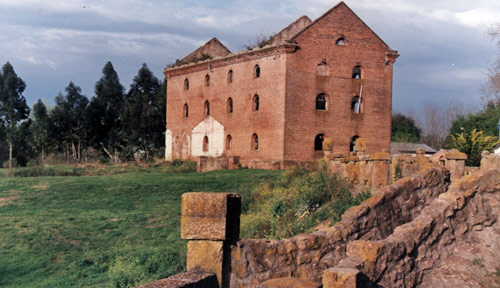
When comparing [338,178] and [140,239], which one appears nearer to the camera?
[140,239]

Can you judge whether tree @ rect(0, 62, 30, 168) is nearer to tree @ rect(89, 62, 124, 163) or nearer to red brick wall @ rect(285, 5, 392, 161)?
tree @ rect(89, 62, 124, 163)

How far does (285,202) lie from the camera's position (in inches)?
659

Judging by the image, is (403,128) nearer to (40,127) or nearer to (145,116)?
(145,116)

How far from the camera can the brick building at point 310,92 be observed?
108 feet

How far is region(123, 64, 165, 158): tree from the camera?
52625mm

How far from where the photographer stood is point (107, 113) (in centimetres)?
5528

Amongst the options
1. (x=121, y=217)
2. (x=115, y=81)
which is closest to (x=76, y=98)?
(x=115, y=81)

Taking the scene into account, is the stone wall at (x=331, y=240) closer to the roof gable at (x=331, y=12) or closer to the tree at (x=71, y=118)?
the roof gable at (x=331, y=12)

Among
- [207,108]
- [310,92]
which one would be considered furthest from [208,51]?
[310,92]

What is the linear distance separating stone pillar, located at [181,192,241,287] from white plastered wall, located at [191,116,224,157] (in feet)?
105

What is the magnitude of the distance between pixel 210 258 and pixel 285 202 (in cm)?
1085

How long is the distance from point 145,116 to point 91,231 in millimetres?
38032

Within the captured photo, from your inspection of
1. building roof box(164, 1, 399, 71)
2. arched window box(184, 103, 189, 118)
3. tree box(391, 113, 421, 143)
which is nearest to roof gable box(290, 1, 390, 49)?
building roof box(164, 1, 399, 71)

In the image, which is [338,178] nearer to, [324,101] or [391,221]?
[391,221]
